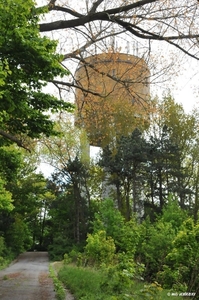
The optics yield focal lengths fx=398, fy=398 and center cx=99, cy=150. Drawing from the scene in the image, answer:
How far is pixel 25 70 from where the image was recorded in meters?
7.32

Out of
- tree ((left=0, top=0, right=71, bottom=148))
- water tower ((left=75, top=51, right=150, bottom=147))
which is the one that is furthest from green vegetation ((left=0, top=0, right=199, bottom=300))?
water tower ((left=75, top=51, right=150, bottom=147))

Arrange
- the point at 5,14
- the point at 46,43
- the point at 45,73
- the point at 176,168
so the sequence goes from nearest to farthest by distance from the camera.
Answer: the point at 5,14
the point at 46,43
the point at 45,73
the point at 176,168

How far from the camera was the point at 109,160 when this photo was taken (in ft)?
89.3

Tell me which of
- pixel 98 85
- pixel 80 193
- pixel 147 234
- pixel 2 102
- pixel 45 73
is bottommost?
pixel 147 234

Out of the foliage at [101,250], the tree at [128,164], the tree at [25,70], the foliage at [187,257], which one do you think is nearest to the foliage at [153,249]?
the foliage at [101,250]

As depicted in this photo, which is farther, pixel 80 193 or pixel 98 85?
pixel 80 193

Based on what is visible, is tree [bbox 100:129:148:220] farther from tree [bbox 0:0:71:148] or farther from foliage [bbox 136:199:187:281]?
tree [bbox 0:0:71:148]

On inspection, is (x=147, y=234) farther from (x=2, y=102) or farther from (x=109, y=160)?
(x=109, y=160)

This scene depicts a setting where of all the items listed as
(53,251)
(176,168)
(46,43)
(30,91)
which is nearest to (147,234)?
(30,91)

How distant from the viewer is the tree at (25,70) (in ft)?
20.8

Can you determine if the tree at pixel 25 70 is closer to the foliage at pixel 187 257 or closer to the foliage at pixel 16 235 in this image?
the foliage at pixel 187 257

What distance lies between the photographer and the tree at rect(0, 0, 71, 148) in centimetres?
634

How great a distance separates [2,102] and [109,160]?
20081 mm

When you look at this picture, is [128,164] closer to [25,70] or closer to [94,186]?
[94,186]
